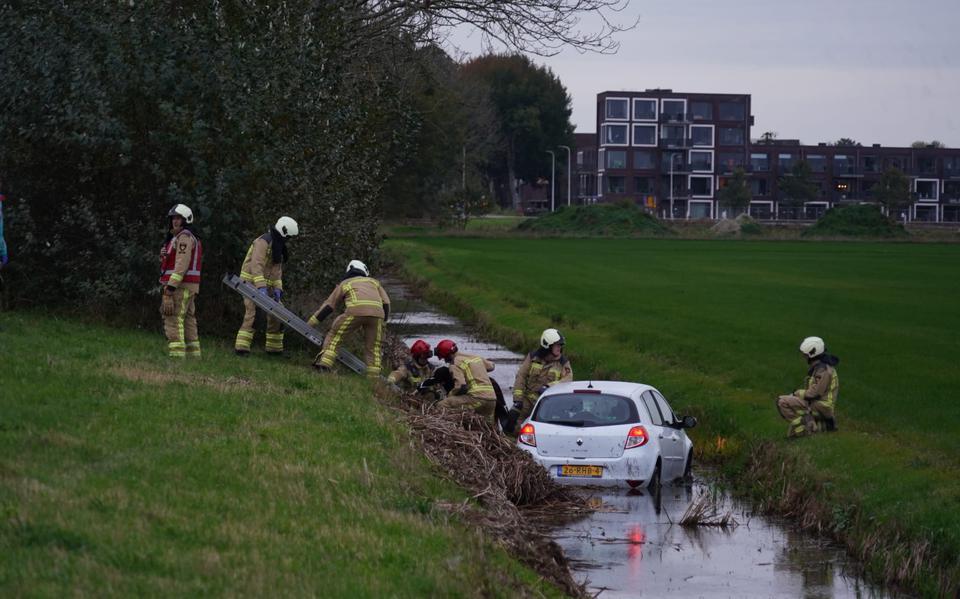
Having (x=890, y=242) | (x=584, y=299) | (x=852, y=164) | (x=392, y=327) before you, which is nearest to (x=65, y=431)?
(x=392, y=327)

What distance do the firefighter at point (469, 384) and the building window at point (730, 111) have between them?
133 meters

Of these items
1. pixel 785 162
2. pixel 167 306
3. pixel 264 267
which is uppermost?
pixel 785 162

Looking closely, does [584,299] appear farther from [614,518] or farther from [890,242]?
[890,242]

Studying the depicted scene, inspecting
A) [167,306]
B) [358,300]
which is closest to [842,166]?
[358,300]

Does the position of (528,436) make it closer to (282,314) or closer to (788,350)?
(282,314)

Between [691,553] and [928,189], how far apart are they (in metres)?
146

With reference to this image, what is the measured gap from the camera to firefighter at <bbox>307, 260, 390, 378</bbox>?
66.7 ft

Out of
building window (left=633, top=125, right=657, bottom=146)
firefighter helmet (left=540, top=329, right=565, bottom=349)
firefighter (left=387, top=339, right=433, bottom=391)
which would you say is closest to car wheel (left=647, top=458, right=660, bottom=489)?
firefighter helmet (left=540, top=329, right=565, bottom=349)

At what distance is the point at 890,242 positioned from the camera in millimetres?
103812

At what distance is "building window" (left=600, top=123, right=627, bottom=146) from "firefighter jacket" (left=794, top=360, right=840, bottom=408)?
129 m

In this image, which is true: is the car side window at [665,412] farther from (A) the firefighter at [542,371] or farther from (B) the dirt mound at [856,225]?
(B) the dirt mound at [856,225]

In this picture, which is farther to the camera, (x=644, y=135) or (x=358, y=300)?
(x=644, y=135)

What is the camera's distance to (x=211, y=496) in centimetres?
1042

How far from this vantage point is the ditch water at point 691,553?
13.3 meters
